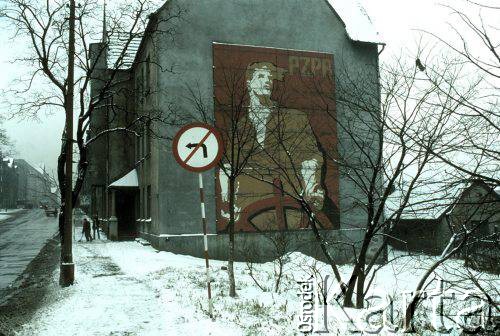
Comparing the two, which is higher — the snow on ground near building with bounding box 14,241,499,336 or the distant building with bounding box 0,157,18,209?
the distant building with bounding box 0,157,18,209

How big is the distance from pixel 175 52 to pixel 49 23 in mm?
6743

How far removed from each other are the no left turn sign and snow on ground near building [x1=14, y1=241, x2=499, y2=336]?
91.7 inches

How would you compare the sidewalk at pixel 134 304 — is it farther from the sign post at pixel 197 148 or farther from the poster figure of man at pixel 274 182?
the poster figure of man at pixel 274 182

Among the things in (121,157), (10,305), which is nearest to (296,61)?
(121,157)

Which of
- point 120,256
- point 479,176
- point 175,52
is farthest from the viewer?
point 175,52

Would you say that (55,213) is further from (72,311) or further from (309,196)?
(72,311)

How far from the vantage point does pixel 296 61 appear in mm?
23328

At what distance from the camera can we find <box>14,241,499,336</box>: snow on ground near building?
7.04 m

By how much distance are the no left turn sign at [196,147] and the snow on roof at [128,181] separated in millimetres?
20101

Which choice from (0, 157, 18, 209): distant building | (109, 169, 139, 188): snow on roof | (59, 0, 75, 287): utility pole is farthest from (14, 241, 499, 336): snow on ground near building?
(0, 157, 18, 209): distant building

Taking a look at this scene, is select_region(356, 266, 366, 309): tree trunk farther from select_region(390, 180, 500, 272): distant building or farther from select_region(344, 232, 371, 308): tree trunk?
select_region(390, 180, 500, 272): distant building

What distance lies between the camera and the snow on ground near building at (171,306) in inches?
277

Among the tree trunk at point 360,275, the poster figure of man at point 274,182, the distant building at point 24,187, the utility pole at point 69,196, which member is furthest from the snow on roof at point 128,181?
the distant building at point 24,187

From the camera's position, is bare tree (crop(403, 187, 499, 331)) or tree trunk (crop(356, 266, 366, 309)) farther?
tree trunk (crop(356, 266, 366, 309))
